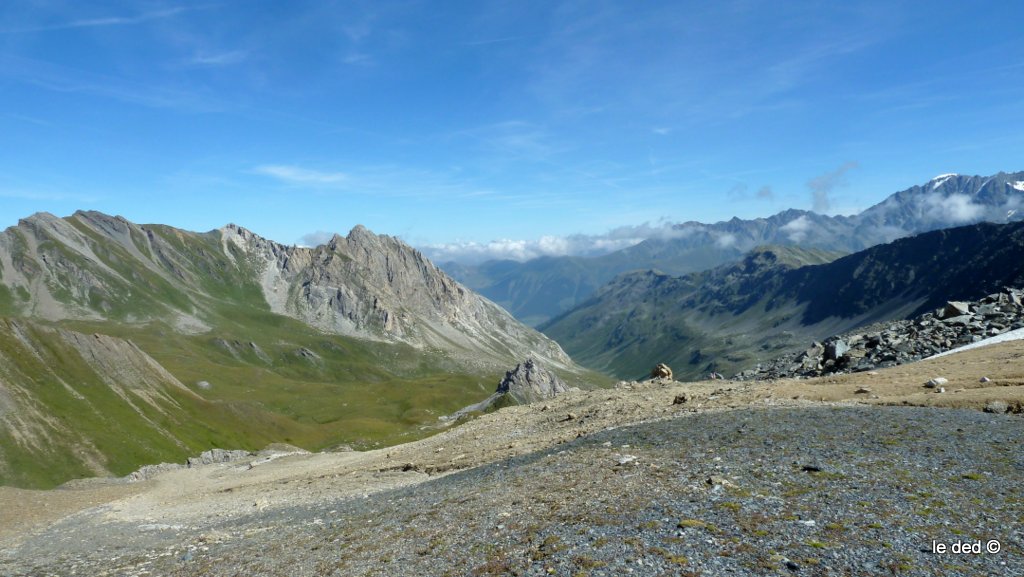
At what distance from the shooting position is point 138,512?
45156 mm

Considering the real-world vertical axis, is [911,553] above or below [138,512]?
above

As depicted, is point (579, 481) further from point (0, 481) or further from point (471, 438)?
point (0, 481)

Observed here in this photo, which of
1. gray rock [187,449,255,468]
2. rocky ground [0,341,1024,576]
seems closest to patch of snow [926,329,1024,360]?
rocky ground [0,341,1024,576]

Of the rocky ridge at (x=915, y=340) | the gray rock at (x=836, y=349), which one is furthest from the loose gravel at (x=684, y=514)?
the gray rock at (x=836, y=349)

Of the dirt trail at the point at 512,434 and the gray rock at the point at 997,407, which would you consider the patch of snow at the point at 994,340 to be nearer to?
the dirt trail at the point at 512,434

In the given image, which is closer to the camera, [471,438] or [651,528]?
[651,528]

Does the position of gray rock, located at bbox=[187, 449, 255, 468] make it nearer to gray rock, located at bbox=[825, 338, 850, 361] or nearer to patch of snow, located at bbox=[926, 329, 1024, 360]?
gray rock, located at bbox=[825, 338, 850, 361]

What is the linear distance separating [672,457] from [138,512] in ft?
138

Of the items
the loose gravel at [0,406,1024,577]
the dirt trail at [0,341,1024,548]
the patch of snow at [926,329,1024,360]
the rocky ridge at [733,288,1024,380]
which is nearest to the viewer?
the loose gravel at [0,406,1024,577]

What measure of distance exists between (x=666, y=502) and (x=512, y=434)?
26174 millimetres

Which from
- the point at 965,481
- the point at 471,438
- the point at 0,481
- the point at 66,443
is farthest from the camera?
the point at 66,443

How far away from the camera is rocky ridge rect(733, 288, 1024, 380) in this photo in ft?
166

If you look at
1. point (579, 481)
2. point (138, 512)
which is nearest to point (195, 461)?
point (138, 512)

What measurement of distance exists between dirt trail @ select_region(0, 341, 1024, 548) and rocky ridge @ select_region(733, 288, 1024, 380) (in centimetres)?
606
